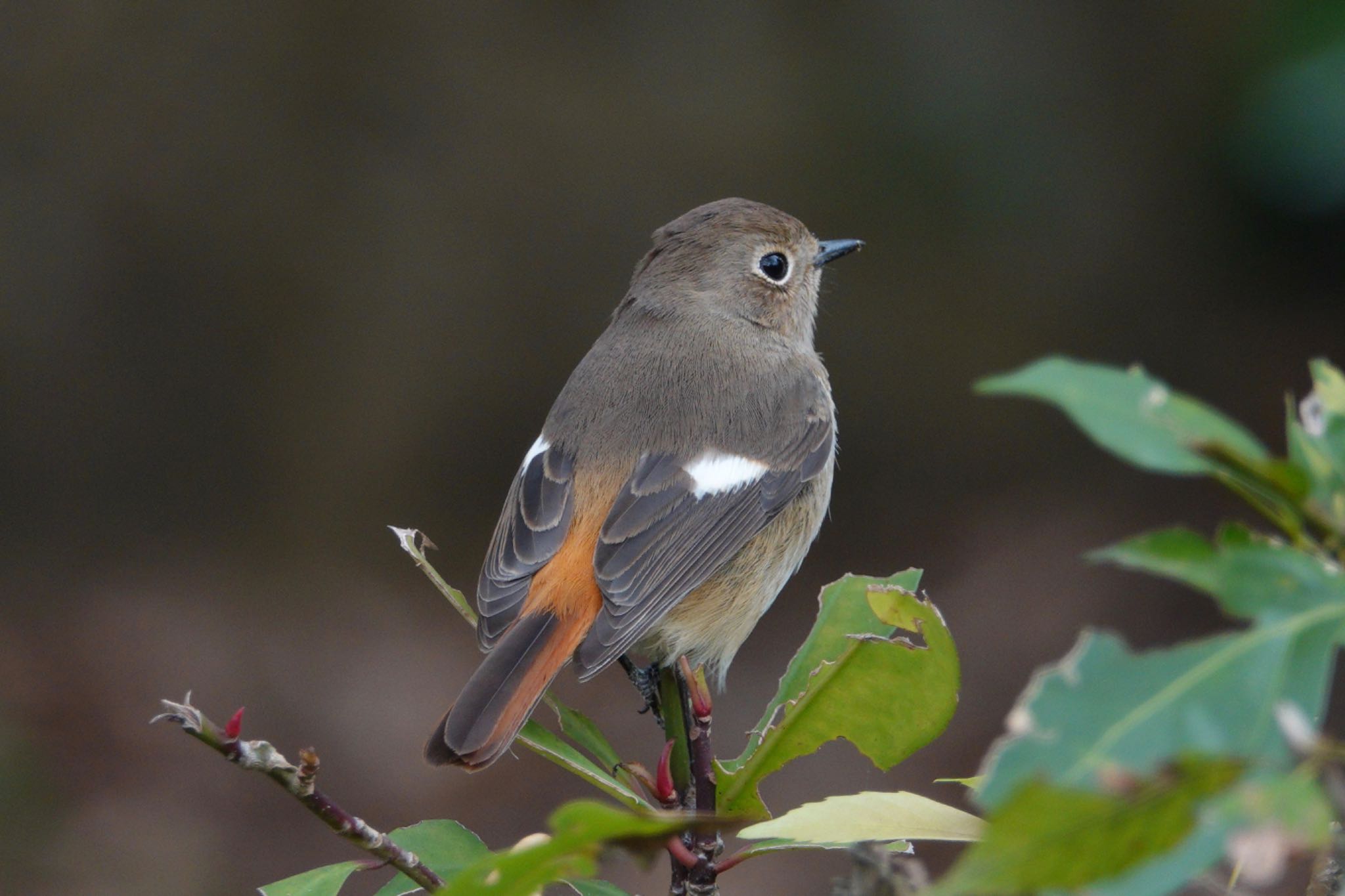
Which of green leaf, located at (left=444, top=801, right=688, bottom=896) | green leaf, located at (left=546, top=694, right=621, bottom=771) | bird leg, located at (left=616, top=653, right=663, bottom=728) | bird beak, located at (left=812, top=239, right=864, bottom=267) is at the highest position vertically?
bird beak, located at (left=812, top=239, right=864, bottom=267)

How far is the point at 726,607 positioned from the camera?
3096 mm

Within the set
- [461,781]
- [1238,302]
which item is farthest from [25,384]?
[1238,302]

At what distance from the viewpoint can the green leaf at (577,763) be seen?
1611 mm

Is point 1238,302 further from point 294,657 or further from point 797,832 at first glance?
point 797,832

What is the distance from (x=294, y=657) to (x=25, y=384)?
1.67m

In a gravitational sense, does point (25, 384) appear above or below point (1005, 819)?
above

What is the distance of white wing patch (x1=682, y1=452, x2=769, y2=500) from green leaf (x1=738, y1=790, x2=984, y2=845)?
173 centimetres

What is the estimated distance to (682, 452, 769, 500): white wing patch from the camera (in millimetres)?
3057

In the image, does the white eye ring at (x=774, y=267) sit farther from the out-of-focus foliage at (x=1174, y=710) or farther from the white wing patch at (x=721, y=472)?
the out-of-focus foliage at (x=1174, y=710)

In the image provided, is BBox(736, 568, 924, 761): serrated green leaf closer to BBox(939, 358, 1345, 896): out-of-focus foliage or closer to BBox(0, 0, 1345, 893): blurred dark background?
BBox(939, 358, 1345, 896): out-of-focus foliage

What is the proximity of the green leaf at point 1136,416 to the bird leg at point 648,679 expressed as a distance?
2114 mm

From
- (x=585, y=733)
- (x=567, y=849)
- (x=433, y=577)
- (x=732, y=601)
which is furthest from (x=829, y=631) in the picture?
(x=732, y=601)

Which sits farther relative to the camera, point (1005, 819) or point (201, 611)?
point (201, 611)

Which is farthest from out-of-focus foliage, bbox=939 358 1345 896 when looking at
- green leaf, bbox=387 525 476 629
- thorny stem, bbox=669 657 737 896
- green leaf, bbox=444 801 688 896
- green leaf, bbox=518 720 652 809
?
green leaf, bbox=387 525 476 629
